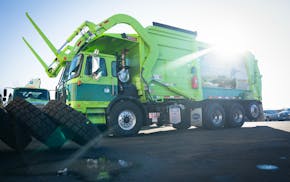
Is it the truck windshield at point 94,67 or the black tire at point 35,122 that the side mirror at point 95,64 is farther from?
the black tire at point 35,122

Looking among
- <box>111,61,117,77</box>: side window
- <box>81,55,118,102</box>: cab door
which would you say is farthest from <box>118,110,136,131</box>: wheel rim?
<box>111,61,117,77</box>: side window

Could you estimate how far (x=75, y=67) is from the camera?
668 centimetres

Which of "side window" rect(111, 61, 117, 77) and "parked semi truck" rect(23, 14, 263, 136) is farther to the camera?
"side window" rect(111, 61, 117, 77)

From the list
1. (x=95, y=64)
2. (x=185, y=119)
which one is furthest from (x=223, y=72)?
(x=95, y=64)

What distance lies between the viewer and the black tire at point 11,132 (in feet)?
12.8

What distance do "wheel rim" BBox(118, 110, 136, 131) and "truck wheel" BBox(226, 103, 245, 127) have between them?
501cm

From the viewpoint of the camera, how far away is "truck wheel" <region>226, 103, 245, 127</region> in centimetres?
974

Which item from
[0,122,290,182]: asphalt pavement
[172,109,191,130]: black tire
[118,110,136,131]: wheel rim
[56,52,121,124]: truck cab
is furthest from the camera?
[172,109,191,130]: black tire

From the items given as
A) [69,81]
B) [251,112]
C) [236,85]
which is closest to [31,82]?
[69,81]

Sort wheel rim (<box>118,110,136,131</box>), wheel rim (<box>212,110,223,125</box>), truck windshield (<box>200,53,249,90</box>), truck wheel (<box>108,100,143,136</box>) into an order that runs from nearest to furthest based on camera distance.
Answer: truck wheel (<box>108,100,143,136</box>) < wheel rim (<box>118,110,136,131</box>) < wheel rim (<box>212,110,223,125</box>) < truck windshield (<box>200,53,249,90</box>)

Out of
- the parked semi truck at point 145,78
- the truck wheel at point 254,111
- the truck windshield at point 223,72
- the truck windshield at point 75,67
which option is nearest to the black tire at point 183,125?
the parked semi truck at point 145,78

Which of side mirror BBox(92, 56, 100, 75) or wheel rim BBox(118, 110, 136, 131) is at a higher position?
side mirror BBox(92, 56, 100, 75)

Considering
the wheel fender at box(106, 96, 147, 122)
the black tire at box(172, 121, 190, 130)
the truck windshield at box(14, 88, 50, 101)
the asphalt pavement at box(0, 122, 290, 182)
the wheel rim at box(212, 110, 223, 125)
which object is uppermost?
the truck windshield at box(14, 88, 50, 101)

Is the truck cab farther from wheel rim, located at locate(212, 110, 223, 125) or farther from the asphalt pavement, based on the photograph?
wheel rim, located at locate(212, 110, 223, 125)
